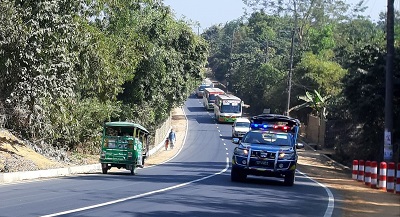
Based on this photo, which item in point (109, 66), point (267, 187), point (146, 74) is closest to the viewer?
point (267, 187)

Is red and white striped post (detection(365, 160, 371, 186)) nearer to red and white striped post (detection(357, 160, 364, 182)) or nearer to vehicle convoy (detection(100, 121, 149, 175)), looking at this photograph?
red and white striped post (detection(357, 160, 364, 182))

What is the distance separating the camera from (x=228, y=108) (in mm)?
82812

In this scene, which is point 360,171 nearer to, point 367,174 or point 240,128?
point 367,174

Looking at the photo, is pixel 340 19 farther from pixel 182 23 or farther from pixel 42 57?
pixel 42 57

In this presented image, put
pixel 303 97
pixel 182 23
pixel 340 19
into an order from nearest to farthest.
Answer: pixel 182 23 → pixel 303 97 → pixel 340 19

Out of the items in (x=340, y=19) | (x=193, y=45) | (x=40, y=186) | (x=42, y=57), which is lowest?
(x=40, y=186)

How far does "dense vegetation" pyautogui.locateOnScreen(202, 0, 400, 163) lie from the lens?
3553 centimetres

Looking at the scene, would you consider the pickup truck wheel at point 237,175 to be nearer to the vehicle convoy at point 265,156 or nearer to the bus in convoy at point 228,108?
the vehicle convoy at point 265,156

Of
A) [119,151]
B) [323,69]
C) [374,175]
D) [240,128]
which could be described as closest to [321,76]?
[323,69]

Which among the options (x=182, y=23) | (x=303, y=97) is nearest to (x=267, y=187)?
(x=182, y=23)

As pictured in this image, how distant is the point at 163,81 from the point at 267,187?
31762 millimetres

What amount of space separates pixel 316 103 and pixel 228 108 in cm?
1449

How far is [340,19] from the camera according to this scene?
109875mm

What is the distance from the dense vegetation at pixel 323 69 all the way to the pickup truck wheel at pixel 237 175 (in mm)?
10011
